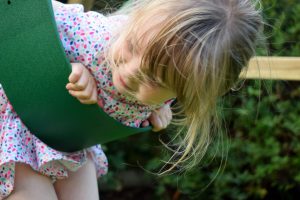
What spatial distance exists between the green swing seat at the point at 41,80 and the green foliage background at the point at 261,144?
106cm

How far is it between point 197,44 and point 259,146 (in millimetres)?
1552

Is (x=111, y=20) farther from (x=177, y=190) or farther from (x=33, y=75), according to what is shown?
(x=177, y=190)

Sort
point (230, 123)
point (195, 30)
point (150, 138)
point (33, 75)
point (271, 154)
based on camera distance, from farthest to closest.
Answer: point (150, 138) → point (230, 123) → point (271, 154) → point (33, 75) → point (195, 30)

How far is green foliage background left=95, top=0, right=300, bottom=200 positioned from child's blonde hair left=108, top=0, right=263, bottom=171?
1183 mm

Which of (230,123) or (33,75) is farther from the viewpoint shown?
(230,123)

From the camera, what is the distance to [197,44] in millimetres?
1525

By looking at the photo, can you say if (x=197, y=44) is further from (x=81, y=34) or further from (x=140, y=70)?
(x=81, y=34)

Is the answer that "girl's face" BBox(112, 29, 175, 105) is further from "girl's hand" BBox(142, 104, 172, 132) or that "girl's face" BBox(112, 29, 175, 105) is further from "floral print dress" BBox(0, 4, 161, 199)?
"girl's hand" BBox(142, 104, 172, 132)

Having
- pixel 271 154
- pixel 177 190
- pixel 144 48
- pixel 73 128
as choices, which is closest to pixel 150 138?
pixel 177 190

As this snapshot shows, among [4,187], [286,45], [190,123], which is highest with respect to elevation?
[190,123]

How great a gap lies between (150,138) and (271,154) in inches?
28.7

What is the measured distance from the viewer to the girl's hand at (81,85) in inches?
63.7

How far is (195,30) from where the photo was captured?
1532 mm

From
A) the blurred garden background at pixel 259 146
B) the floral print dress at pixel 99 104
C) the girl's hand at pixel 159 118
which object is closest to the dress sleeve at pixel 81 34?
the floral print dress at pixel 99 104
